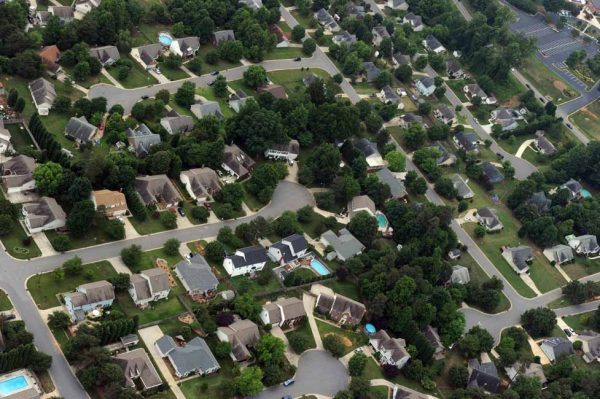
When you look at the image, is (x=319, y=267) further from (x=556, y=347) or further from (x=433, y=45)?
(x=433, y=45)

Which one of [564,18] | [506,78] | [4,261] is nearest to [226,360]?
[4,261]

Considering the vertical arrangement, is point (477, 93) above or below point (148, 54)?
above

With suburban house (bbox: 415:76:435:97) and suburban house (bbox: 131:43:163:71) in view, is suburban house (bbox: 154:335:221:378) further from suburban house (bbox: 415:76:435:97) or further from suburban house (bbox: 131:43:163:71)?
suburban house (bbox: 415:76:435:97)

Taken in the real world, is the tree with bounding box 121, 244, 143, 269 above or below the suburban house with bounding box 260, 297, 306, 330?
below

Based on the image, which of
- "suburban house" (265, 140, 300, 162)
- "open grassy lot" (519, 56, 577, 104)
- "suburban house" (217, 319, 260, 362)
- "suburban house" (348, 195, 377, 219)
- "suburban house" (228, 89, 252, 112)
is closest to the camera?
"suburban house" (217, 319, 260, 362)

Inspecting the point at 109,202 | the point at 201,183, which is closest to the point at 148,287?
the point at 109,202

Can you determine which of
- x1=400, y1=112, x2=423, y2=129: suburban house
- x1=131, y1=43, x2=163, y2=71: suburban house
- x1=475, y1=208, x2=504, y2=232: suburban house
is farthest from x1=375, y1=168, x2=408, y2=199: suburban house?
x1=131, y1=43, x2=163, y2=71: suburban house

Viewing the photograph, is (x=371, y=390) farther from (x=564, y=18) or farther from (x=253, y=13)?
(x=564, y=18)
